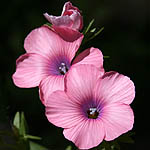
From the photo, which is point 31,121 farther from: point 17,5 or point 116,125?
point 116,125

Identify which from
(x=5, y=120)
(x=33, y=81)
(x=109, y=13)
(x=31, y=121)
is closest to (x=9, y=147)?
(x=5, y=120)

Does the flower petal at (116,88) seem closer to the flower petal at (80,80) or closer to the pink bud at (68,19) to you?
the flower petal at (80,80)

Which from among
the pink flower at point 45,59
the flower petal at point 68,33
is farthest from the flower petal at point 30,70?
the flower petal at point 68,33

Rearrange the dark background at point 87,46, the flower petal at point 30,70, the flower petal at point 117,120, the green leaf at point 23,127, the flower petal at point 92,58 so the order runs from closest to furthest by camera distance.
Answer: the flower petal at point 117,120 → the flower petal at point 92,58 → the flower petal at point 30,70 → the green leaf at point 23,127 → the dark background at point 87,46

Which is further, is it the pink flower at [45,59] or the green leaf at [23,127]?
the green leaf at [23,127]

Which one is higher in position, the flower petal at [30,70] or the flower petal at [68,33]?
the flower petal at [68,33]

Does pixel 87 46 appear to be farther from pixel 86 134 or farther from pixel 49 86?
pixel 86 134

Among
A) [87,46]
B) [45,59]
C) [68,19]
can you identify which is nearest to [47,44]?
[45,59]
